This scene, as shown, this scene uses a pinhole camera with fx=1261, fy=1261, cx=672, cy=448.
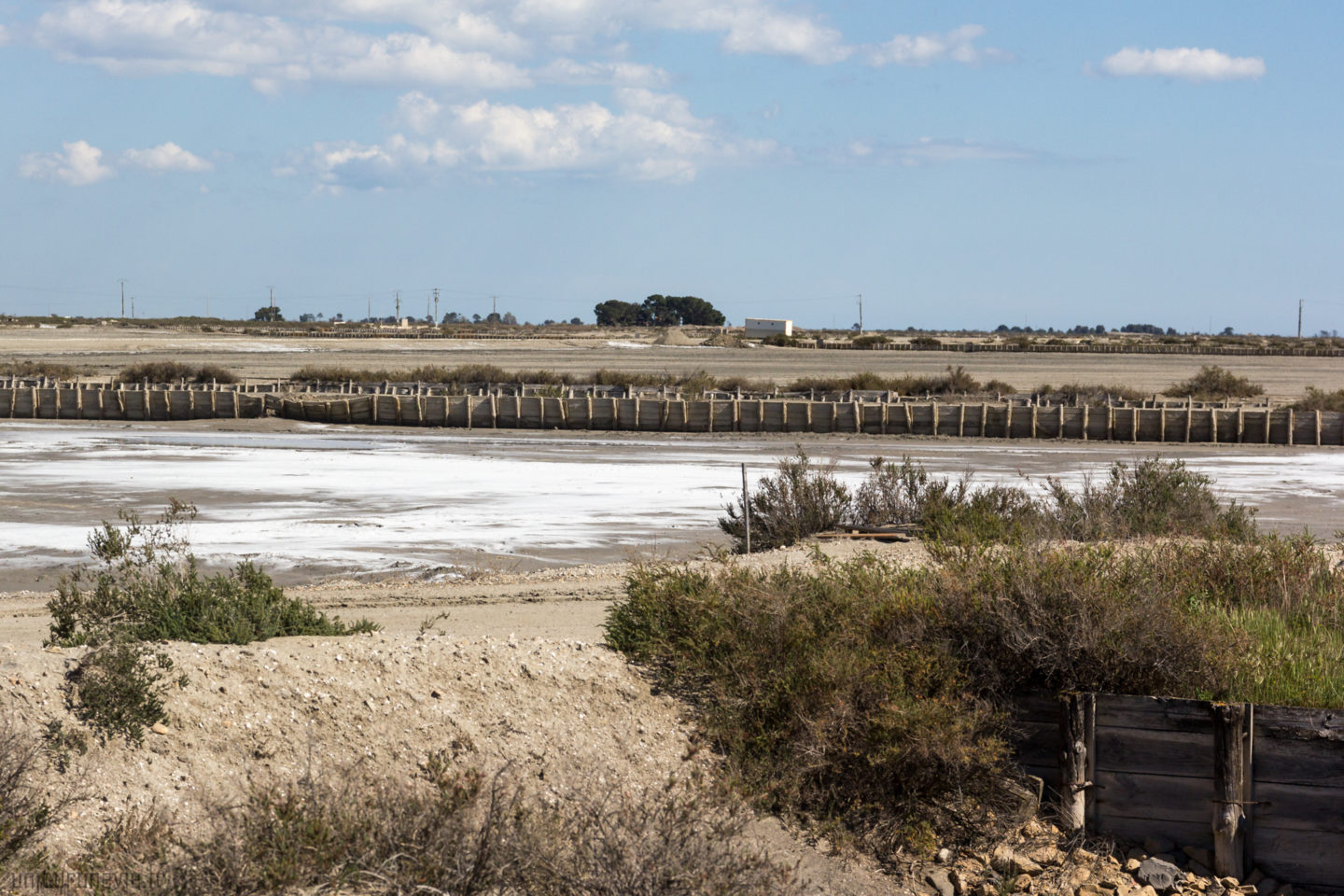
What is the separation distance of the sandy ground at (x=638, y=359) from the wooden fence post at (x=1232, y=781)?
46039mm

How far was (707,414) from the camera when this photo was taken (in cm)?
3584

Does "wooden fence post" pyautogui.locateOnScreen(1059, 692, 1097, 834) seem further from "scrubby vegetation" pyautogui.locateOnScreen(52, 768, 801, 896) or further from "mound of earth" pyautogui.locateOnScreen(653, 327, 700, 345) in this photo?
"mound of earth" pyautogui.locateOnScreen(653, 327, 700, 345)

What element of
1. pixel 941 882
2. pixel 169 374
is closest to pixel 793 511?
pixel 941 882

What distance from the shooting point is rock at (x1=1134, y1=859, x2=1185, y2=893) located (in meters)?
8.16

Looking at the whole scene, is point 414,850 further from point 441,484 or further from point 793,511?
point 441,484

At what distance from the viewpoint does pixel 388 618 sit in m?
11.7

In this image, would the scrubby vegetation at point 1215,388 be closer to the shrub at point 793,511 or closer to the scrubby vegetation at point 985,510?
the scrubby vegetation at point 985,510

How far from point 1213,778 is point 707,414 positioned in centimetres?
2787

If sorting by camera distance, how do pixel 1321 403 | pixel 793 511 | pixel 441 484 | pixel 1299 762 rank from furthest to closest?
pixel 1321 403, pixel 441 484, pixel 793 511, pixel 1299 762

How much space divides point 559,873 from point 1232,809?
15.2ft

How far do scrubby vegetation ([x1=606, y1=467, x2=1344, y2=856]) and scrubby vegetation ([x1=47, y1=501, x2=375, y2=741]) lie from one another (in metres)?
2.56

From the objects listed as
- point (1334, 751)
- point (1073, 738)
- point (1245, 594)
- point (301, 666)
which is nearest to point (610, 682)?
point (301, 666)

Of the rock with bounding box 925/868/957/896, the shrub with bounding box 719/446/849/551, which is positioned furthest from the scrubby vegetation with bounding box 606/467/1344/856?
the shrub with bounding box 719/446/849/551

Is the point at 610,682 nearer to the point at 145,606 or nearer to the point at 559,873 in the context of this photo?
the point at 559,873
